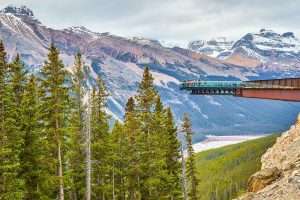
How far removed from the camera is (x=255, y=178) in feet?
92.5

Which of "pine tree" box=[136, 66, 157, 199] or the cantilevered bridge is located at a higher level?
the cantilevered bridge

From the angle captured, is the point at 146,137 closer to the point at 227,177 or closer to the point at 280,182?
the point at 280,182

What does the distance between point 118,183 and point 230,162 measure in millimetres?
157871

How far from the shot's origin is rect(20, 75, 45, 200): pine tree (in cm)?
2662

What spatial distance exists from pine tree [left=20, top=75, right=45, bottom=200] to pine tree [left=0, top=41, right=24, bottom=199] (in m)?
0.52

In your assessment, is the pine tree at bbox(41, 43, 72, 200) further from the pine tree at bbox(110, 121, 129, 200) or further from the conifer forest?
the pine tree at bbox(110, 121, 129, 200)

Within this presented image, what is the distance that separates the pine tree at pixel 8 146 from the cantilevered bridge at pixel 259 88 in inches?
802

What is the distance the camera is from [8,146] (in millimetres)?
25016

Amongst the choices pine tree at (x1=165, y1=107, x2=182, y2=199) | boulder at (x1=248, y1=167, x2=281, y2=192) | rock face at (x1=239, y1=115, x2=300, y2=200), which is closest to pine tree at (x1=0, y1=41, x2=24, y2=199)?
rock face at (x1=239, y1=115, x2=300, y2=200)

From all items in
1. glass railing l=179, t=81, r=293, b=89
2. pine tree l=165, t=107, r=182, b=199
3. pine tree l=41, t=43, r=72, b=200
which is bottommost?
pine tree l=165, t=107, r=182, b=199

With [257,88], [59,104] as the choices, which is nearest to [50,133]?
[59,104]

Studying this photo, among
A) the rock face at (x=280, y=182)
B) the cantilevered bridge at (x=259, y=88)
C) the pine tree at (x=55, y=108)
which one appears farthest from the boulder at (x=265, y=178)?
the pine tree at (x=55, y=108)

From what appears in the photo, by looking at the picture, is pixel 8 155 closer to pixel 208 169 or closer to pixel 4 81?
pixel 4 81

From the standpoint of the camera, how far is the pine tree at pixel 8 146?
2362 cm
